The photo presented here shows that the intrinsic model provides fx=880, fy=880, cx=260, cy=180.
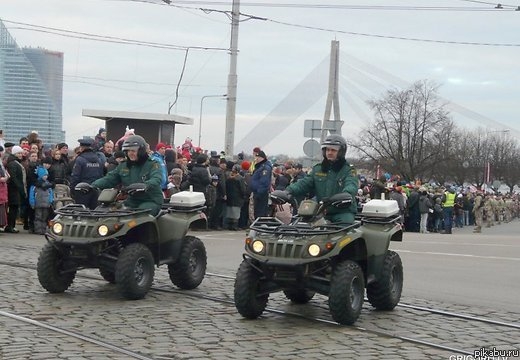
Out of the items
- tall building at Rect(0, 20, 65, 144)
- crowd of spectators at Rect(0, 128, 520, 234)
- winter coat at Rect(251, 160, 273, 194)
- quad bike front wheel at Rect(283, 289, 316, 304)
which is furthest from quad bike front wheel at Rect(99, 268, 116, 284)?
tall building at Rect(0, 20, 65, 144)

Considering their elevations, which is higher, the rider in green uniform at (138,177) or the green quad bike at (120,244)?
the rider in green uniform at (138,177)

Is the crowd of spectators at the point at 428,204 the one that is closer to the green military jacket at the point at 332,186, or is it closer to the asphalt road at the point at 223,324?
the asphalt road at the point at 223,324

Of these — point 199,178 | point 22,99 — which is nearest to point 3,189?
point 199,178

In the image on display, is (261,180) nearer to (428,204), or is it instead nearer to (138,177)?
(138,177)

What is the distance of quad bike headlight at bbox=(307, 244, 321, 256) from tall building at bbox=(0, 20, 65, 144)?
64.0 feet

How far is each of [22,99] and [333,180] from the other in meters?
21.1

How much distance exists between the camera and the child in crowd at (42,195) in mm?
18188

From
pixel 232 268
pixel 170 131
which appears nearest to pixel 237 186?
pixel 170 131

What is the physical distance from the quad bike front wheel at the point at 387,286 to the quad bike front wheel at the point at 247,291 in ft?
4.64

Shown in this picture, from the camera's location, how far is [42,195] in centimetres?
1817

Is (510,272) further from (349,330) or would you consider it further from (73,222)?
(73,222)

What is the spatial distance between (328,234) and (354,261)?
0.70 meters

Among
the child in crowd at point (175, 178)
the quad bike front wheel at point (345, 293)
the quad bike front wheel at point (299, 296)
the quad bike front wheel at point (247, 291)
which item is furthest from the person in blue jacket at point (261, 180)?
the quad bike front wheel at point (345, 293)

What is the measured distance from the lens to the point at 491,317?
985 centimetres
